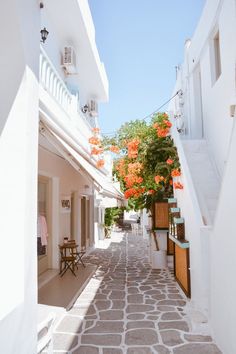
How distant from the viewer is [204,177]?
36.1 ft

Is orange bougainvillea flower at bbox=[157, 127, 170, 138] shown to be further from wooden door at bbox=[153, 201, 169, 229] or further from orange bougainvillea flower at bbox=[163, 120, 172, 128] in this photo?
wooden door at bbox=[153, 201, 169, 229]

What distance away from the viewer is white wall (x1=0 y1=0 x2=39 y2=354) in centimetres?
369

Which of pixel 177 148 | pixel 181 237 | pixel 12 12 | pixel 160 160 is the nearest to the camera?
pixel 12 12

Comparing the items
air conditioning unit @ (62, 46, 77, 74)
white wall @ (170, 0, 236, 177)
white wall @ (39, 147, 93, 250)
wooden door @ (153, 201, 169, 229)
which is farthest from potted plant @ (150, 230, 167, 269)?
air conditioning unit @ (62, 46, 77, 74)

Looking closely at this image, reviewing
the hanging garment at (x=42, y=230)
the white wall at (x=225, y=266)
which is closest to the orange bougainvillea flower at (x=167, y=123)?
the hanging garment at (x=42, y=230)

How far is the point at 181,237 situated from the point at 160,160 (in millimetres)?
3704

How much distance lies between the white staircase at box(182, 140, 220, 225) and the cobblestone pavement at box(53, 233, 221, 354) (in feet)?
9.68

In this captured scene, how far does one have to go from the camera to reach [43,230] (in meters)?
11.5

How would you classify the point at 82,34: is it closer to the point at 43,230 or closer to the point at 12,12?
the point at 43,230

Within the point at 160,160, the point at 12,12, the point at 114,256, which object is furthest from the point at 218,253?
the point at 114,256

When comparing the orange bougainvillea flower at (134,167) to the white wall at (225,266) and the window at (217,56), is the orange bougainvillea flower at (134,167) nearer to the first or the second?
the window at (217,56)

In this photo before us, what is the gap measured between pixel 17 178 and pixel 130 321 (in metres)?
5.39

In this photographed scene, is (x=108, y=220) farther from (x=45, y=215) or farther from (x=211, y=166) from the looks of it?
(x=211, y=166)

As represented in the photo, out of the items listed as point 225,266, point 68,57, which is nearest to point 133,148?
point 68,57
